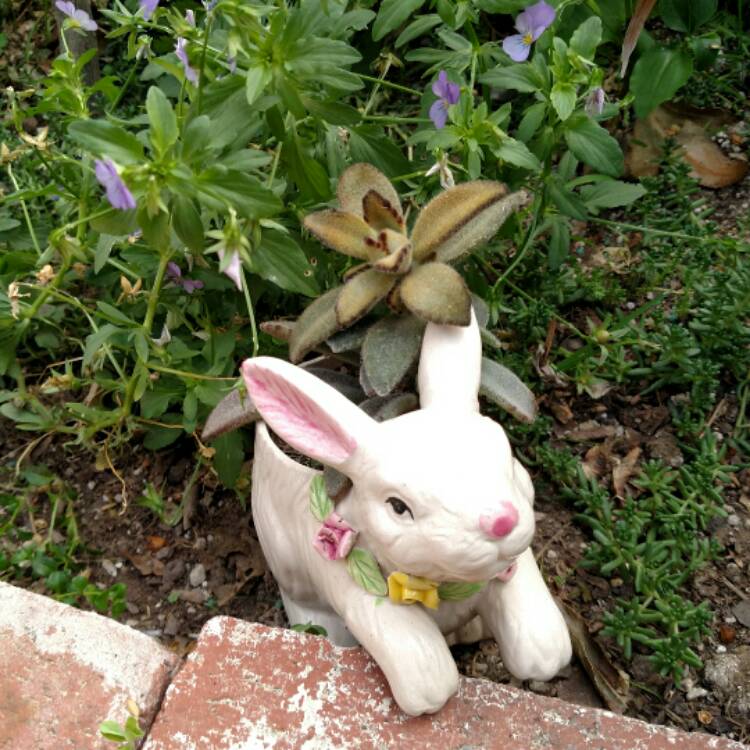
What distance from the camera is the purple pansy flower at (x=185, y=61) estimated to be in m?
1.52

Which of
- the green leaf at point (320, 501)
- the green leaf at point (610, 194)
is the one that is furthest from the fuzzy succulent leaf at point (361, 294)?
the green leaf at point (610, 194)

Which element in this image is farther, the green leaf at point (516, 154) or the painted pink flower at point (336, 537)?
the green leaf at point (516, 154)

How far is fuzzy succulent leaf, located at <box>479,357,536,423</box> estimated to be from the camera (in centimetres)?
146

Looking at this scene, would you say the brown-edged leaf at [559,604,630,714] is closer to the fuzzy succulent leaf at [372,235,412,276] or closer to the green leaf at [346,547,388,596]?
Answer: the green leaf at [346,547,388,596]

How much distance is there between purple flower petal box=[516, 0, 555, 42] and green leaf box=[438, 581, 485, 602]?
0.92 m

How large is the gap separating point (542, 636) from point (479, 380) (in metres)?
0.36

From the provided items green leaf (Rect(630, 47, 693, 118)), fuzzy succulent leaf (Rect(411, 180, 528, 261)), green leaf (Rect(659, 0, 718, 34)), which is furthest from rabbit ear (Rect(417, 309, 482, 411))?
green leaf (Rect(659, 0, 718, 34))

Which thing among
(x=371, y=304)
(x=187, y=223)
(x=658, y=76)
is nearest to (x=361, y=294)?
(x=371, y=304)

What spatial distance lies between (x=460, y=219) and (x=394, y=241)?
3.7 inches

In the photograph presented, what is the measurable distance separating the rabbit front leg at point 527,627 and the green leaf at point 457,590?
49 mm

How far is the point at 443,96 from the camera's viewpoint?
1687mm

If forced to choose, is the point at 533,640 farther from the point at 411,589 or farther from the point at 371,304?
the point at 371,304

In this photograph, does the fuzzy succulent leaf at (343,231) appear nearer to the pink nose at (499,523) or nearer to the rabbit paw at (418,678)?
the pink nose at (499,523)

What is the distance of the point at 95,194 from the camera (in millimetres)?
2172
